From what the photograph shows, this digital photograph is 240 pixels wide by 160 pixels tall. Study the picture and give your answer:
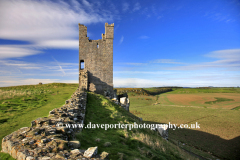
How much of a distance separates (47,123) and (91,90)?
559 inches

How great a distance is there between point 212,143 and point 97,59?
21.7 m

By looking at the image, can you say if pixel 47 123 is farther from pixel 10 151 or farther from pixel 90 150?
pixel 90 150

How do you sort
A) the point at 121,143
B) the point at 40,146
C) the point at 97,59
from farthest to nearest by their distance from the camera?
the point at 97,59, the point at 121,143, the point at 40,146

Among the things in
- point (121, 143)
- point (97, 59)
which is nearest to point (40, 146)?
point (121, 143)

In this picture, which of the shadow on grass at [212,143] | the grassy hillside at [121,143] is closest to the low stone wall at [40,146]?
the grassy hillside at [121,143]

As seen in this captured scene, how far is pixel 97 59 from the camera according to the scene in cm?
1945

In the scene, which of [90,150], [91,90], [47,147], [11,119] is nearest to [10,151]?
[47,147]

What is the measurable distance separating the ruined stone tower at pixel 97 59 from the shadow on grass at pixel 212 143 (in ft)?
39.3

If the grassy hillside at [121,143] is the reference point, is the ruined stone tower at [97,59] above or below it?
above

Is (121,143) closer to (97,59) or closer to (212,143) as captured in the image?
(97,59)

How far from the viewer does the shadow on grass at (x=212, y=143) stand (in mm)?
16734

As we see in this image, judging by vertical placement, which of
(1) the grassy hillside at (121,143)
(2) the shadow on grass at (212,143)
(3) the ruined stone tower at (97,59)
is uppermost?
(3) the ruined stone tower at (97,59)

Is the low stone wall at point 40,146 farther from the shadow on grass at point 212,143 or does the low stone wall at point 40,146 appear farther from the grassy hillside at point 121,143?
the shadow on grass at point 212,143

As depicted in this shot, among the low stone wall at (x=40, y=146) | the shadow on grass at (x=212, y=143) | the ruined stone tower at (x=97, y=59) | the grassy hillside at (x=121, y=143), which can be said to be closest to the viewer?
the low stone wall at (x=40, y=146)
